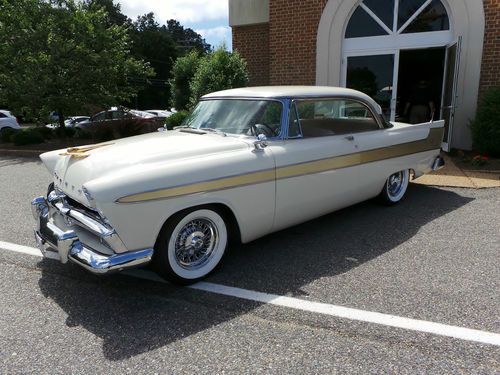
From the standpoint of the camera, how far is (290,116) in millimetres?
4238

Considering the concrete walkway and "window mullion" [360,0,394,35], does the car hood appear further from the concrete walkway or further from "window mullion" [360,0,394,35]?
"window mullion" [360,0,394,35]

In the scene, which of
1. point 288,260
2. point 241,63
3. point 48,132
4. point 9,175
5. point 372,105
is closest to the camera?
point 288,260

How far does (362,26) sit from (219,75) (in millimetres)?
3640

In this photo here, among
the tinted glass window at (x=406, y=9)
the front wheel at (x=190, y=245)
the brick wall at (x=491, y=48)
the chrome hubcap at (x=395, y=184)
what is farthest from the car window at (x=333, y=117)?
the tinted glass window at (x=406, y=9)

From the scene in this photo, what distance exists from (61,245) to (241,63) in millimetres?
8642

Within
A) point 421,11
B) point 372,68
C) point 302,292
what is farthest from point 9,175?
point 421,11

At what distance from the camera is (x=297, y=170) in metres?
4.06

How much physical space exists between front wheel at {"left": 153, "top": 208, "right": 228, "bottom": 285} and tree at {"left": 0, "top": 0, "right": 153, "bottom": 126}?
1029 centimetres

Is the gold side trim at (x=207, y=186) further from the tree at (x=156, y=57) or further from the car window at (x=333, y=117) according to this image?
the tree at (x=156, y=57)

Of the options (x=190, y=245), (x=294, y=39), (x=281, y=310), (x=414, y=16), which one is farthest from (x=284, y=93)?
(x=414, y=16)

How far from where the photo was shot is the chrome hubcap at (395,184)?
570cm

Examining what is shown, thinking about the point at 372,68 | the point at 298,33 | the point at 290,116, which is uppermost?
the point at 298,33

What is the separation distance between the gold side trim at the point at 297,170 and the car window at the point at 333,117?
0.32m

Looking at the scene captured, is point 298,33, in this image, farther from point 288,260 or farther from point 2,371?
point 2,371
